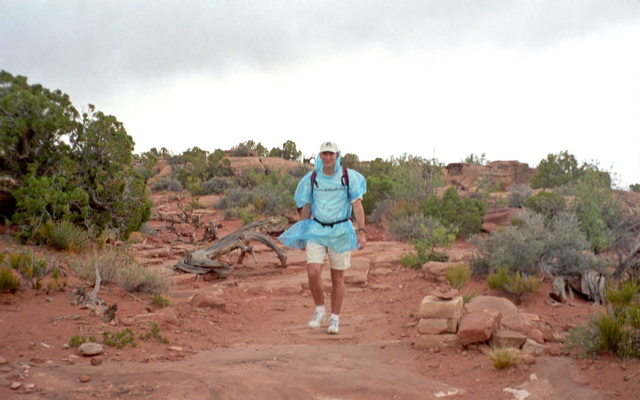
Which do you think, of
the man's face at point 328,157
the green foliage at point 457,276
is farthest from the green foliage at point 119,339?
the green foliage at point 457,276

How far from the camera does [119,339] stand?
15.8ft

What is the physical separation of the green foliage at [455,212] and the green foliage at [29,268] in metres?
9.74

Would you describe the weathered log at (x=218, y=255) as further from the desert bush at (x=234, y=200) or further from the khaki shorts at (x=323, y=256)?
the desert bush at (x=234, y=200)

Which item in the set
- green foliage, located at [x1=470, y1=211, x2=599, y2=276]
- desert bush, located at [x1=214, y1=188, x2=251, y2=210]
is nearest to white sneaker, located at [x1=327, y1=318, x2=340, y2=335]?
green foliage, located at [x1=470, y1=211, x2=599, y2=276]

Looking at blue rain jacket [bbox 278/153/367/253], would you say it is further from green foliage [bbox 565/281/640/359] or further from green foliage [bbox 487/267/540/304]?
green foliage [bbox 487/267/540/304]

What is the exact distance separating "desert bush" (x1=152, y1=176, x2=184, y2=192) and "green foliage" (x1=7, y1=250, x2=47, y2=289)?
80.5 ft

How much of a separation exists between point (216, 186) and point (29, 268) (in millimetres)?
23356

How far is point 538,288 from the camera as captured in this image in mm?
7145

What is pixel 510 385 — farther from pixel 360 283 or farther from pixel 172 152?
pixel 172 152

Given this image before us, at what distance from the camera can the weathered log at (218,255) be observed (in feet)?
31.6

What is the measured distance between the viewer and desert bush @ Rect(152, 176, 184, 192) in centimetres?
3064

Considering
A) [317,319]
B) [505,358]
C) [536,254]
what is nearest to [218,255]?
[317,319]

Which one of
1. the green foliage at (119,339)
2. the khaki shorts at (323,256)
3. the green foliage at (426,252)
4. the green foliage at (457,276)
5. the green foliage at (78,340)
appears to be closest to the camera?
the green foliage at (78,340)

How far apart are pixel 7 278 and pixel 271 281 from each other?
4.49 meters
